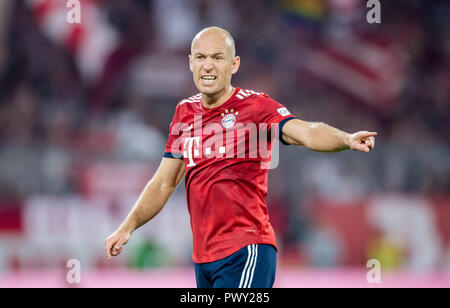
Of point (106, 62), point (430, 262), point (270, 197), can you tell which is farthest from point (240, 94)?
point (106, 62)

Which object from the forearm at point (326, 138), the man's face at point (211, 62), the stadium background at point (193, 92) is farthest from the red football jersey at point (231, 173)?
the stadium background at point (193, 92)

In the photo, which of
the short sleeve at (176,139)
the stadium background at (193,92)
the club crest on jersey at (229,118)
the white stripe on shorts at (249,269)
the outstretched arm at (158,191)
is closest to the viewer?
the white stripe on shorts at (249,269)

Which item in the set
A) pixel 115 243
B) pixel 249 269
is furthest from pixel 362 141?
pixel 115 243

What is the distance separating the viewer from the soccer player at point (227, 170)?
418 centimetres

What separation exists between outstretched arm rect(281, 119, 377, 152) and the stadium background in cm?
511

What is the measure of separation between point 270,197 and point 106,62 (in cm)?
494

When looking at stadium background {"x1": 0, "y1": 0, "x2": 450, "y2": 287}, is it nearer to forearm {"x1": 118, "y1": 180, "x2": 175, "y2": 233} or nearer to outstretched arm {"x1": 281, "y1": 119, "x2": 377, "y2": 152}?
forearm {"x1": 118, "y1": 180, "x2": 175, "y2": 233}

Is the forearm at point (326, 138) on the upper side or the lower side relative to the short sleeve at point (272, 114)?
lower

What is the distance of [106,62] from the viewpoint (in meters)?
13.8

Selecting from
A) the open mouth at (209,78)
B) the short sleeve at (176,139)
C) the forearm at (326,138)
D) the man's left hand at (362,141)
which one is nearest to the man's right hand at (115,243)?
the short sleeve at (176,139)

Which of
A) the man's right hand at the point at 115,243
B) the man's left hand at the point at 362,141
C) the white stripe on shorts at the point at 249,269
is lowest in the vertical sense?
the white stripe on shorts at the point at 249,269

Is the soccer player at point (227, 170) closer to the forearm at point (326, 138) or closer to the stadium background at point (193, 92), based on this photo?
the forearm at point (326, 138)

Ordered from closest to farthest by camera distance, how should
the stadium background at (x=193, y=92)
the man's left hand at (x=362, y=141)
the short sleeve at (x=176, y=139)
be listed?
the man's left hand at (x=362, y=141) < the short sleeve at (x=176, y=139) < the stadium background at (x=193, y=92)

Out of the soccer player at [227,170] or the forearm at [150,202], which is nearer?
the soccer player at [227,170]
